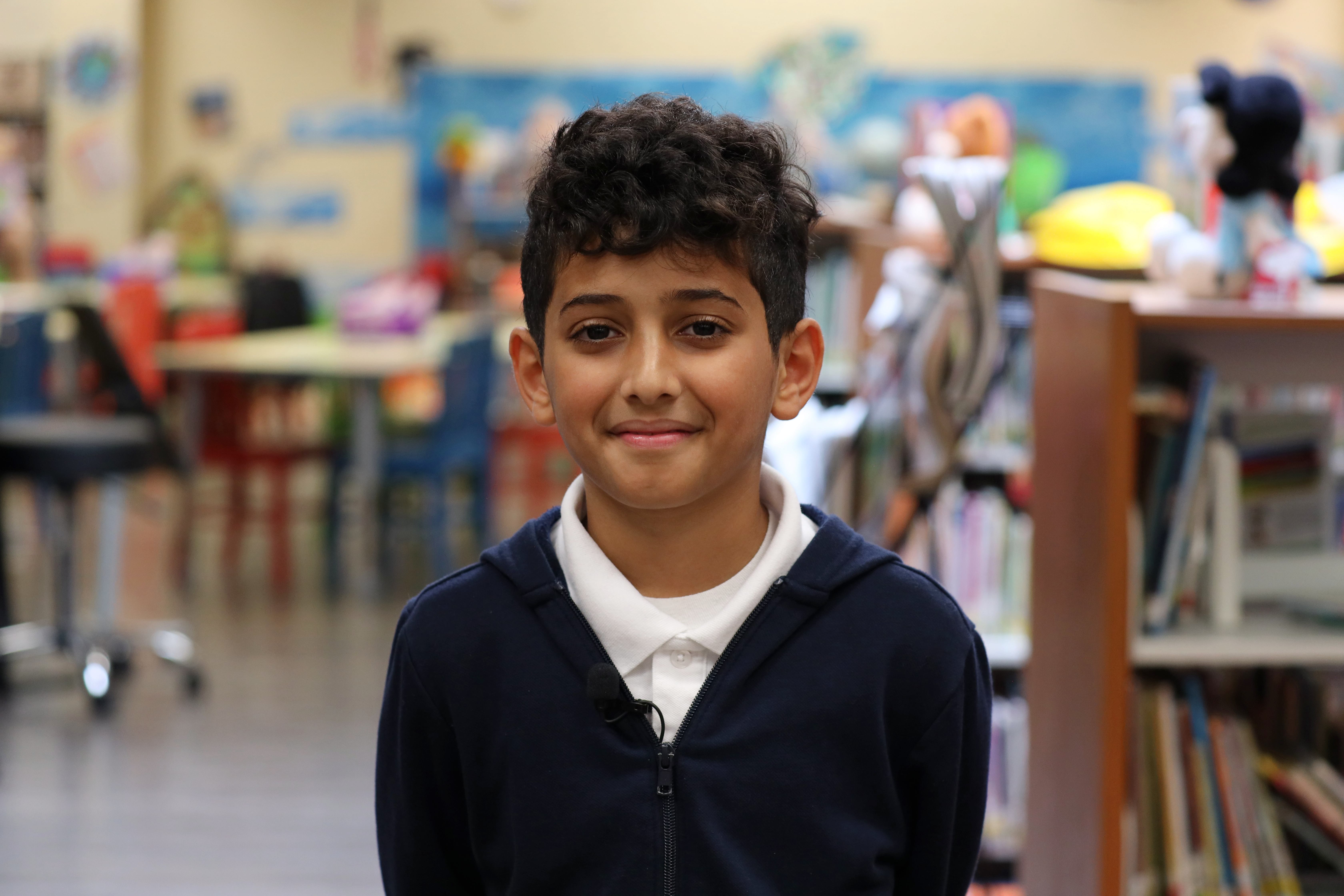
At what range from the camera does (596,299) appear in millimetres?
1083

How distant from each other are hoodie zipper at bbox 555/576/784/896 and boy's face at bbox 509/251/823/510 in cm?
11

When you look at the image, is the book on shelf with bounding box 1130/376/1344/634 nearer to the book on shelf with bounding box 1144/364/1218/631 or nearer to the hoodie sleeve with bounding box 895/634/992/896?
the book on shelf with bounding box 1144/364/1218/631

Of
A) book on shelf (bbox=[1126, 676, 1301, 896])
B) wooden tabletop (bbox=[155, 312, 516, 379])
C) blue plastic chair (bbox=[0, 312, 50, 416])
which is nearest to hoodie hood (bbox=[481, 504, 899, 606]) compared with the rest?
book on shelf (bbox=[1126, 676, 1301, 896])

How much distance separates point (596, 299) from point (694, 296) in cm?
7

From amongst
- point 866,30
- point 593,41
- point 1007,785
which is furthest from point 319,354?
point 866,30

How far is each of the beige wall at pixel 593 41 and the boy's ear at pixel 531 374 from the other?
10172 mm

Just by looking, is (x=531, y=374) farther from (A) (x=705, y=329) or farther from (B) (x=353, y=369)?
(B) (x=353, y=369)

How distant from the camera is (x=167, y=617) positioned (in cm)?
568

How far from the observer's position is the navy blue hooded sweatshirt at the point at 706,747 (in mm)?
1110

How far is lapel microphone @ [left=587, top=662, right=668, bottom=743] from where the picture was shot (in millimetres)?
1111

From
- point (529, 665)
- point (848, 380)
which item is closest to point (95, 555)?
point (848, 380)

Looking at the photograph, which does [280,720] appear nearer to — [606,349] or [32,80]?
[606,349]

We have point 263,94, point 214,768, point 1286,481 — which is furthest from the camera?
point 263,94

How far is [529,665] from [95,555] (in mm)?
6206
